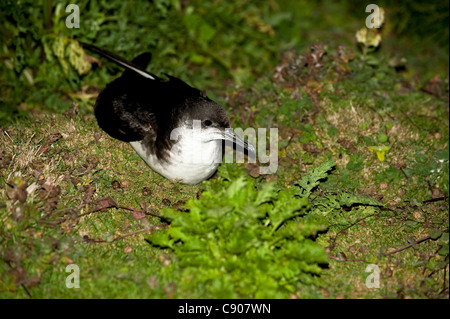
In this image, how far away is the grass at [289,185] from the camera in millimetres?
3730

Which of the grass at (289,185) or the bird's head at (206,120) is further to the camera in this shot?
the bird's head at (206,120)

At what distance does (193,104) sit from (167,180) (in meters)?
1.01

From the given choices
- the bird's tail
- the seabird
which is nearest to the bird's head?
the seabird

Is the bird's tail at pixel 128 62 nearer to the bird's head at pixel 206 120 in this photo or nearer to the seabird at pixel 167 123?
the seabird at pixel 167 123

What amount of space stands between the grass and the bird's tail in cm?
58

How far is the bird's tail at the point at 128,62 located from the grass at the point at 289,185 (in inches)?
23.0

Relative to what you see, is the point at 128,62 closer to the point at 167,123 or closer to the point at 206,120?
the point at 167,123

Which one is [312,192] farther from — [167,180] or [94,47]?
[94,47]

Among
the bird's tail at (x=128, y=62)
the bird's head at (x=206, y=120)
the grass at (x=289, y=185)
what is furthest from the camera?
the bird's tail at (x=128, y=62)

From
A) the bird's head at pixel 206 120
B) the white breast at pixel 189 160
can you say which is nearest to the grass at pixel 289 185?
the white breast at pixel 189 160

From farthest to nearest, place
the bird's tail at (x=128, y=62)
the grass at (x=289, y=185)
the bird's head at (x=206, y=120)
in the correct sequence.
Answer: the bird's tail at (x=128, y=62)
the bird's head at (x=206, y=120)
the grass at (x=289, y=185)

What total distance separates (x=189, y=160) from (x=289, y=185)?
4.19ft
